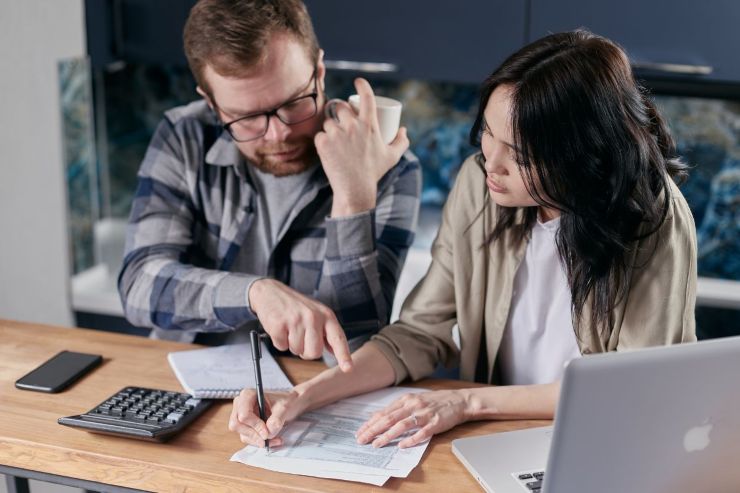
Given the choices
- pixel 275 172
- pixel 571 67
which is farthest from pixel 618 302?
pixel 275 172

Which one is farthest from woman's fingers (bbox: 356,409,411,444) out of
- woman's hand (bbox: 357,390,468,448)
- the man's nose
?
the man's nose

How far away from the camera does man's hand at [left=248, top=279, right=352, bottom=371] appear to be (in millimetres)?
1414

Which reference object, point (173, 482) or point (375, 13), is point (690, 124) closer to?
point (375, 13)

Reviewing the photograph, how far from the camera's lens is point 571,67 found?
4.47 feet

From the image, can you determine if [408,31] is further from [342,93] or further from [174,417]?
[174,417]

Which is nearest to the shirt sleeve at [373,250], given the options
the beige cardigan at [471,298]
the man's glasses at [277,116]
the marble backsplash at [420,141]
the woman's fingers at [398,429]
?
the beige cardigan at [471,298]

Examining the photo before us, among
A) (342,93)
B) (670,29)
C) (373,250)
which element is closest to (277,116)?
(373,250)

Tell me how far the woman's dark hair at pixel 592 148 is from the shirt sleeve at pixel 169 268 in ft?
1.79

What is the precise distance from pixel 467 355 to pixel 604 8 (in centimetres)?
112

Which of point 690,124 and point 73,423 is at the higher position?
point 690,124

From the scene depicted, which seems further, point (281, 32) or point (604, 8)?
point (604, 8)

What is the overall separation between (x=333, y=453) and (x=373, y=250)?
1.77 feet

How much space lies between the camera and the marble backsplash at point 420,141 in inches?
107

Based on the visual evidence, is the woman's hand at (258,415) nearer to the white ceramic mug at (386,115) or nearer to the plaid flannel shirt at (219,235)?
the plaid flannel shirt at (219,235)
